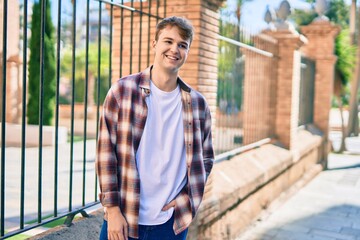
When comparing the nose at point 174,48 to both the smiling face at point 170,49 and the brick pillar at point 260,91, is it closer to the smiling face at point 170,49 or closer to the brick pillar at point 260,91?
the smiling face at point 170,49

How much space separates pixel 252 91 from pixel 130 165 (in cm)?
592

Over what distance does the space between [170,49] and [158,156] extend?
0.49 meters

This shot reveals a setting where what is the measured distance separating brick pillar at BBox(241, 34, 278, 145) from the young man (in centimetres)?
496

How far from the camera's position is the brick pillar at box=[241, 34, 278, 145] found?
748 centimetres

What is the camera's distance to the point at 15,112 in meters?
15.5

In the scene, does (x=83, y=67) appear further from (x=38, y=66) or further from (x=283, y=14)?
(x=283, y=14)

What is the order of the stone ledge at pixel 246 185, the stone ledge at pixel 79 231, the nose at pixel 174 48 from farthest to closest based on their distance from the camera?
the stone ledge at pixel 246 185
the stone ledge at pixel 79 231
the nose at pixel 174 48

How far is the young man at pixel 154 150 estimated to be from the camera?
6.44 feet

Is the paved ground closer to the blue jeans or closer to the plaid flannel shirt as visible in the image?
the blue jeans

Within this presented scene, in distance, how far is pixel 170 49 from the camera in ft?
6.70

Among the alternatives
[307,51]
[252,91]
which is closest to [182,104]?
[252,91]

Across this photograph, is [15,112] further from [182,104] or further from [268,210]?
[182,104]

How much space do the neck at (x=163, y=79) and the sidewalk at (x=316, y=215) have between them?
3.87 m

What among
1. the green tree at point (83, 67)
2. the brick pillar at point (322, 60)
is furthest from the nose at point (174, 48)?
the green tree at point (83, 67)
